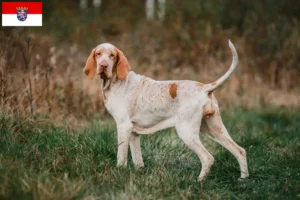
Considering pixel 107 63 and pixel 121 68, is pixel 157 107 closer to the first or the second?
pixel 121 68

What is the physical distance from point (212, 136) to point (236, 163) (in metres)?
0.60

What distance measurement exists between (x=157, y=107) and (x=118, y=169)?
69 centimetres

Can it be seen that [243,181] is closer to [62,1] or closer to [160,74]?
[160,74]

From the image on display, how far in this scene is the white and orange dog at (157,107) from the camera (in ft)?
14.9

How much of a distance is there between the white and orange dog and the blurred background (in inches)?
84.4

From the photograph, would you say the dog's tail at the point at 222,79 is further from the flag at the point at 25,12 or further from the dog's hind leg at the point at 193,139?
the flag at the point at 25,12

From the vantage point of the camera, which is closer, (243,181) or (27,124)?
(243,181)

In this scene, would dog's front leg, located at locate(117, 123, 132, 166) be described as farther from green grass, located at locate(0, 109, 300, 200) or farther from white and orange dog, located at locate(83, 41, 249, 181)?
green grass, located at locate(0, 109, 300, 200)

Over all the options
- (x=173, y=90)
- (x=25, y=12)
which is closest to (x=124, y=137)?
(x=173, y=90)

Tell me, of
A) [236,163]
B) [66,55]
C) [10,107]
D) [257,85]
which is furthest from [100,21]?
[236,163]

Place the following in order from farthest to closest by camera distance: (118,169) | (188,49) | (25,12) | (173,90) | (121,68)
Answer: 1. (188,49)
2. (25,12)
3. (121,68)
4. (173,90)
5. (118,169)

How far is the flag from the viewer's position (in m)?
6.62

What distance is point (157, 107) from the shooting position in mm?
4668

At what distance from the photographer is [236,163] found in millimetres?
5199
